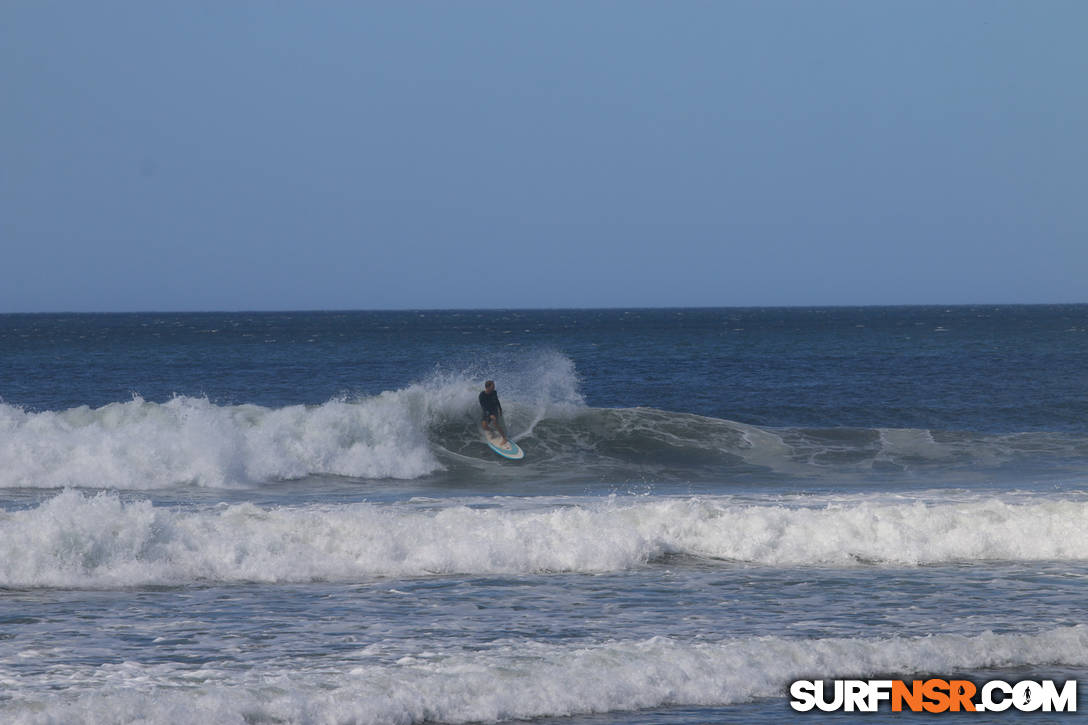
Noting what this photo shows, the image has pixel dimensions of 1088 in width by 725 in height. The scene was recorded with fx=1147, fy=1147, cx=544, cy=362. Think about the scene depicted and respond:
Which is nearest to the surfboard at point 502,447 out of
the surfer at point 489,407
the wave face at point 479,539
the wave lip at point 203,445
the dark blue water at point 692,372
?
the surfer at point 489,407

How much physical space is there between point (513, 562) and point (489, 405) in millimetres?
11556

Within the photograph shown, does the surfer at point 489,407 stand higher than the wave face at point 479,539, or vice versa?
the surfer at point 489,407

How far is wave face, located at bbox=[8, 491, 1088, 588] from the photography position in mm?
11914

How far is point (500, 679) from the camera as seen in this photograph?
26.7 ft

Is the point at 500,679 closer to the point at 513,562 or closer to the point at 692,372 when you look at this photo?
the point at 513,562

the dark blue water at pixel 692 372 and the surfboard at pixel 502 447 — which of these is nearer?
the surfboard at pixel 502 447

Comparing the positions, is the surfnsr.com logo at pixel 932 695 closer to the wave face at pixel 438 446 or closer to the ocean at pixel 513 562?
the ocean at pixel 513 562

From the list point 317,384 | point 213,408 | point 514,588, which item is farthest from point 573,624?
point 317,384

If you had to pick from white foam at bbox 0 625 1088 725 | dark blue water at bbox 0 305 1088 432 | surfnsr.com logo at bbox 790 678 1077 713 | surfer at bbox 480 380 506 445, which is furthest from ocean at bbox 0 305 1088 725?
dark blue water at bbox 0 305 1088 432

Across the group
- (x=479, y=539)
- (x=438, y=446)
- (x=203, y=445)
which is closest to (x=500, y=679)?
(x=479, y=539)

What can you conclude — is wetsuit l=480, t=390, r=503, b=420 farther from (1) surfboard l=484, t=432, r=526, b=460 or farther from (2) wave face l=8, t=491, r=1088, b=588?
(2) wave face l=8, t=491, r=1088, b=588

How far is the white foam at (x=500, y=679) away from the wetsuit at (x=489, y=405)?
1492 cm

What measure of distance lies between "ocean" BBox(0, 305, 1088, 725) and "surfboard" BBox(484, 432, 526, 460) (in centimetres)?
19

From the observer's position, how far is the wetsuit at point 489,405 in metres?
24.1
